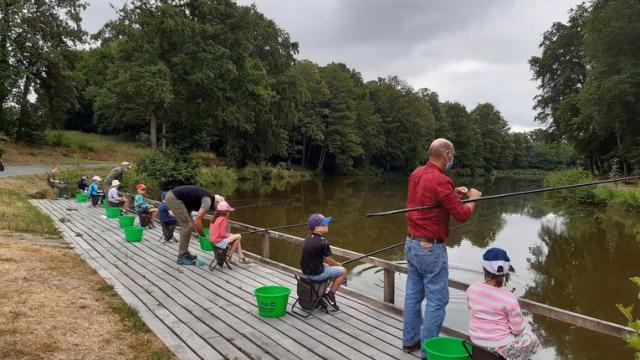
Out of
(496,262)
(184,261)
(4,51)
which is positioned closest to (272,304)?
(496,262)

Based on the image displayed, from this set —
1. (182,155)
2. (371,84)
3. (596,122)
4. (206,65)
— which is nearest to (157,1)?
(206,65)

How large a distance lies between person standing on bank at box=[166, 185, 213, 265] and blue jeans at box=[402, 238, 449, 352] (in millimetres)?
4415

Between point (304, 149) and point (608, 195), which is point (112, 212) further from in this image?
point (304, 149)

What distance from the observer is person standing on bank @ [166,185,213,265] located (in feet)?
25.6

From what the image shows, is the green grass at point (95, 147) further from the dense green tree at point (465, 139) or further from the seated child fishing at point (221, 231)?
the dense green tree at point (465, 139)

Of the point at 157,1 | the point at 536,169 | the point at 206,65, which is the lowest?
the point at 536,169

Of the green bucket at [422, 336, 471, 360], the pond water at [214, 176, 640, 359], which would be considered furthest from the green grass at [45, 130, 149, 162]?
the green bucket at [422, 336, 471, 360]

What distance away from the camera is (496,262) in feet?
11.7

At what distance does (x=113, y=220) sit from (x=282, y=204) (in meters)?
12.2

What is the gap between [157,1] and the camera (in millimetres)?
28516

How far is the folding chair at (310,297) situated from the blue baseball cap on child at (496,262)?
2.44 m

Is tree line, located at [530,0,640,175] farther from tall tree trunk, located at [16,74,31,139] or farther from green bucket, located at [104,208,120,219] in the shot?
tall tree trunk, located at [16,74,31,139]

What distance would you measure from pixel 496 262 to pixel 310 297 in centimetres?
260

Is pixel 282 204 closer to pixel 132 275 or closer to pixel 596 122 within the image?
pixel 132 275
